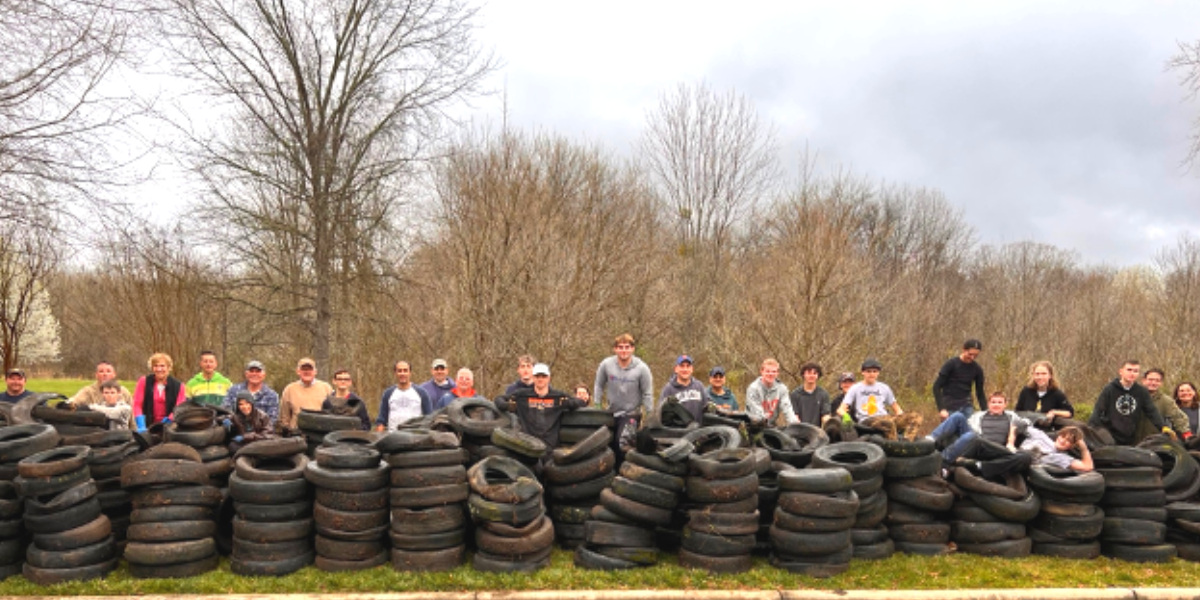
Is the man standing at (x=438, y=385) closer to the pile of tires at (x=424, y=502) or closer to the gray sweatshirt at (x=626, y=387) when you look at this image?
the gray sweatshirt at (x=626, y=387)

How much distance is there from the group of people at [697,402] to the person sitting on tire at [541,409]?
0.01 metres

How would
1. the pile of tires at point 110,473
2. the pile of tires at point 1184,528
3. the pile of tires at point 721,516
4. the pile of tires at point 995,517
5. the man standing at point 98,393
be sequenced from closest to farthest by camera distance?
the pile of tires at point 721,516
the pile of tires at point 110,473
the pile of tires at point 995,517
the pile of tires at point 1184,528
the man standing at point 98,393

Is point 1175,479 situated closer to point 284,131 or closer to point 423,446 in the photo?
point 423,446

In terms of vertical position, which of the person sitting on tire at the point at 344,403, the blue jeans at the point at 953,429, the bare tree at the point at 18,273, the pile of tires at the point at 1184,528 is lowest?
the pile of tires at the point at 1184,528

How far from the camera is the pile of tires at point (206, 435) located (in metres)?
7.23

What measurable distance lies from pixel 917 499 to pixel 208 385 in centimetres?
889

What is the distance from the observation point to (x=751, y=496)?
693cm

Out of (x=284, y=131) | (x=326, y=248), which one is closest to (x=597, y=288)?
(x=326, y=248)

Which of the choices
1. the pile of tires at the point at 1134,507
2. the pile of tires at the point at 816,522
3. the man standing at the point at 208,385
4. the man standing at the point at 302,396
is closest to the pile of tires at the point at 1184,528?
the pile of tires at the point at 1134,507

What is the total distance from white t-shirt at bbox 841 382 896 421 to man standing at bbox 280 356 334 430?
24.3ft

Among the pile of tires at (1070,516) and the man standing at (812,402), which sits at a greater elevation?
the man standing at (812,402)

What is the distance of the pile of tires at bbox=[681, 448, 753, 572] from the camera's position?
6.76 meters

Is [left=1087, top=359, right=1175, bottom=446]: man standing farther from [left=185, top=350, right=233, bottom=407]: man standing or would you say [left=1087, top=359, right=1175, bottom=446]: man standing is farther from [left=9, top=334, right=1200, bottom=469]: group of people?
[left=185, top=350, right=233, bottom=407]: man standing

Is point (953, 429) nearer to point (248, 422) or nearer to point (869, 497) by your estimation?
point (869, 497)
